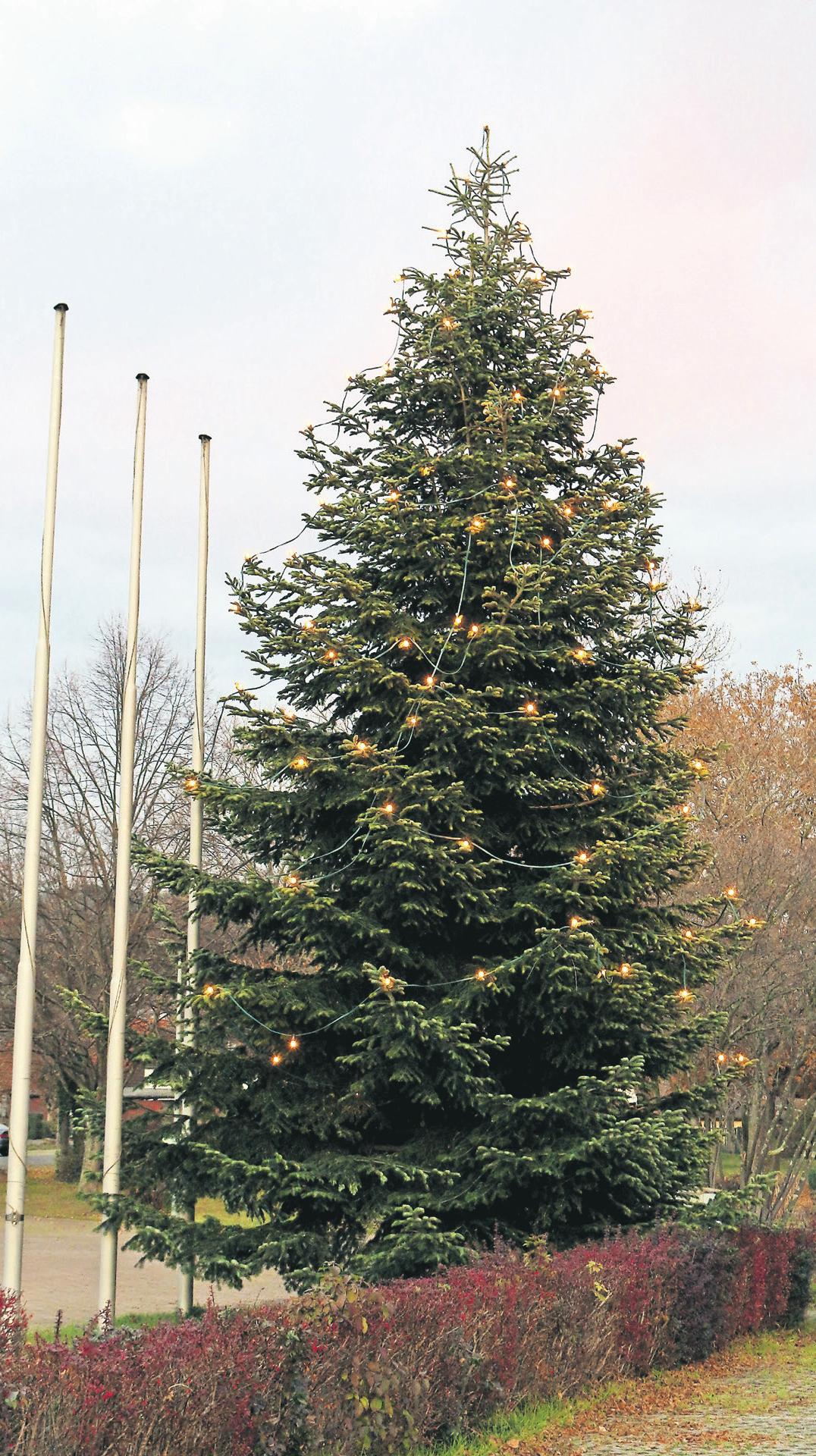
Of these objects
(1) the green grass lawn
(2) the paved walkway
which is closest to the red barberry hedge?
(2) the paved walkway

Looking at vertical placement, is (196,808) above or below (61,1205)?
above

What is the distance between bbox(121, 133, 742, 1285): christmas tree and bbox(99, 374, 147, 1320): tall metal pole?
25 cm

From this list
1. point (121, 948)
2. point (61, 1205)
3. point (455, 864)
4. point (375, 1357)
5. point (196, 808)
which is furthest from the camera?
point (61, 1205)

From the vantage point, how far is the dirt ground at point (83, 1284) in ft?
55.2

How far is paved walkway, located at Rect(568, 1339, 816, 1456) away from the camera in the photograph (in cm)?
815

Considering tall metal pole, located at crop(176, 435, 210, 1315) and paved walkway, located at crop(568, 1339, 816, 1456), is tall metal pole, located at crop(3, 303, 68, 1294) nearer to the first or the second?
tall metal pole, located at crop(176, 435, 210, 1315)

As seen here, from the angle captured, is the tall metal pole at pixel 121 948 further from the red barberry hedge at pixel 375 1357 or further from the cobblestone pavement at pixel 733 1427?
the cobblestone pavement at pixel 733 1427

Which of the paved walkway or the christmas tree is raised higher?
the christmas tree

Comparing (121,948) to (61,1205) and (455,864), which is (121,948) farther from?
(61,1205)

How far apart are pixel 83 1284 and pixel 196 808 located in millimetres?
8891

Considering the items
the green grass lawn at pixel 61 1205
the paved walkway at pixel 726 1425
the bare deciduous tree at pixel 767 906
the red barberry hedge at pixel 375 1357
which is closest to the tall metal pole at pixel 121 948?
the red barberry hedge at pixel 375 1357

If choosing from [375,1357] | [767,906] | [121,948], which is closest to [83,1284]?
[121,948]

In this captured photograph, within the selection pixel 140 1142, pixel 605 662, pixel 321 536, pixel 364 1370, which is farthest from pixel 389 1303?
pixel 321 536

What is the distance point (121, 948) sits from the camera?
42.3 ft
